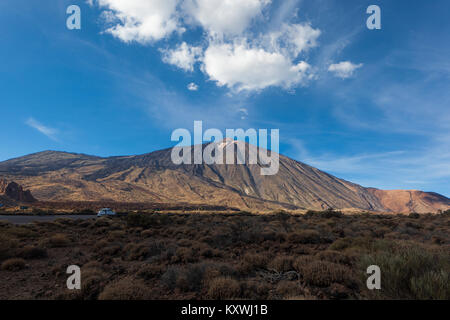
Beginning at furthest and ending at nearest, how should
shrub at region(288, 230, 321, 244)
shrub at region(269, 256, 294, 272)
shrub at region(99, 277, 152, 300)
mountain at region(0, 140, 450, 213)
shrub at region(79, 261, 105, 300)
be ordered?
mountain at region(0, 140, 450, 213)
shrub at region(288, 230, 321, 244)
shrub at region(269, 256, 294, 272)
shrub at region(79, 261, 105, 300)
shrub at region(99, 277, 152, 300)

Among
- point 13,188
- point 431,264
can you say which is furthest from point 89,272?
point 13,188

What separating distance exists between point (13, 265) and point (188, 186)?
418 ft

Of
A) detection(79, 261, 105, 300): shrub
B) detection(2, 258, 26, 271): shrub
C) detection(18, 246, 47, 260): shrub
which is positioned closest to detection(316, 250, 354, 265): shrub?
detection(79, 261, 105, 300): shrub

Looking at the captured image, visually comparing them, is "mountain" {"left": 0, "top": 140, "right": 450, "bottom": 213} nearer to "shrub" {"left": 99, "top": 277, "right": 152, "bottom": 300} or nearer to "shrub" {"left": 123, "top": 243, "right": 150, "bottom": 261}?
"shrub" {"left": 123, "top": 243, "right": 150, "bottom": 261}

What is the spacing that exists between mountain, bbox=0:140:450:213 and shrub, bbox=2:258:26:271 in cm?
8866

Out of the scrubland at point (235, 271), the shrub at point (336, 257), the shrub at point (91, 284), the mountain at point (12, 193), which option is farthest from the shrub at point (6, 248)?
the mountain at point (12, 193)

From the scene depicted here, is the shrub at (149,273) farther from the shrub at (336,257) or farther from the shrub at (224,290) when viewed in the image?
the shrub at (336,257)

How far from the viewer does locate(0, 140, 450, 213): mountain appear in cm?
9719

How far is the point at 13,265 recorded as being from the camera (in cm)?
826

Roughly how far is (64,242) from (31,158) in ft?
804

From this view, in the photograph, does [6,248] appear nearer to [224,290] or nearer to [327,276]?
[224,290]

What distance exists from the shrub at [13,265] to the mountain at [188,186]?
88659 mm
